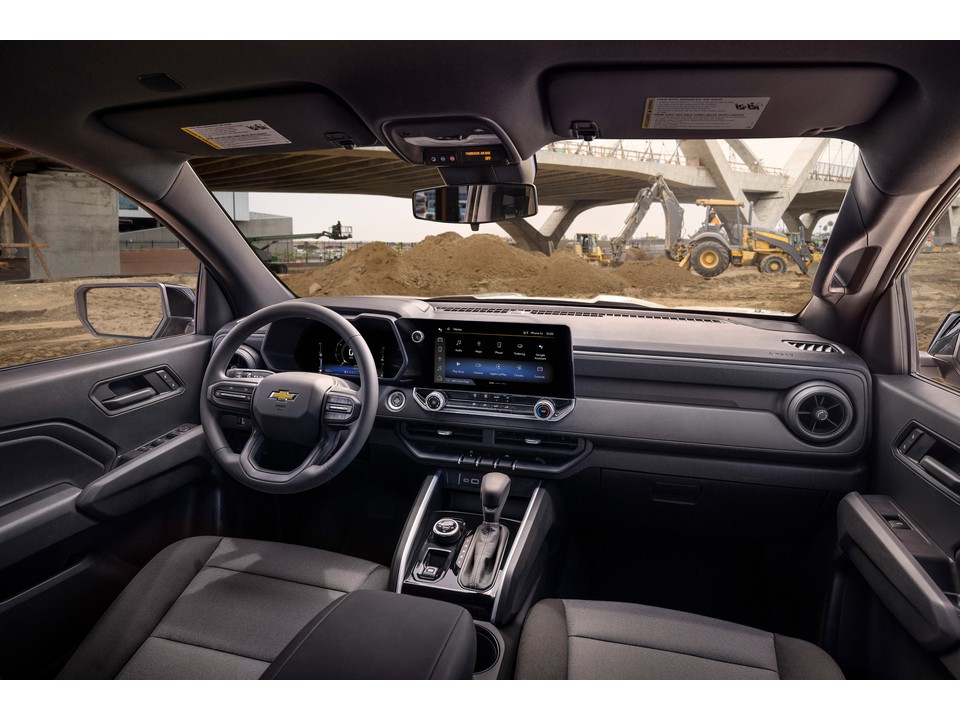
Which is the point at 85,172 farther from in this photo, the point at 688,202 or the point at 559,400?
the point at 688,202

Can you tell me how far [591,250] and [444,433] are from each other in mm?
1247

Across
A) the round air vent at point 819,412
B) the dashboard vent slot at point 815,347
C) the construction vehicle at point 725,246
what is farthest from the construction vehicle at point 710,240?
the round air vent at point 819,412

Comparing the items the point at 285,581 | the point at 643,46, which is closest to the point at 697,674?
the point at 285,581

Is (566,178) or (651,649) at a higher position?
(566,178)

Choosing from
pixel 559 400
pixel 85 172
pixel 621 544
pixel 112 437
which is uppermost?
pixel 85 172

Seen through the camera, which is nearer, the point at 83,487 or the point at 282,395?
the point at 282,395

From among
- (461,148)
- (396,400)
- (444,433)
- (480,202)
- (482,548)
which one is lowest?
(482,548)

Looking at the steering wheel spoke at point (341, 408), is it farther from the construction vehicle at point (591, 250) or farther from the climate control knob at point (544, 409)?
the construction vehicle at point (591, 250)

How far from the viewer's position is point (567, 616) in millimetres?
1808

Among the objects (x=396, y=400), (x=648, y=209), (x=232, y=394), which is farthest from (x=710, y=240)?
(x=232, y=394)

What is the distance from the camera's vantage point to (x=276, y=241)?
3.09m

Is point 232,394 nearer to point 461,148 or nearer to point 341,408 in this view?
point 341,408

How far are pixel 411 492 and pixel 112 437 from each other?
129 centimetres

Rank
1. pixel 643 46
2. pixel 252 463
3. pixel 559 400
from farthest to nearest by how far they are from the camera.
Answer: pixel 559 400, pixel 252 463, pixel 643 46
